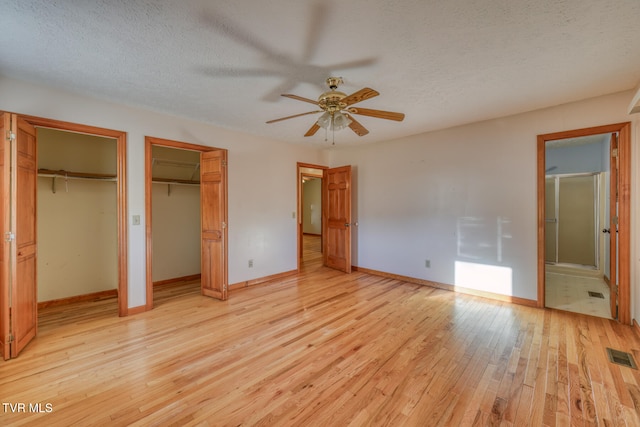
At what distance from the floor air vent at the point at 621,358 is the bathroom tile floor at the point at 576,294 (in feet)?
3.22

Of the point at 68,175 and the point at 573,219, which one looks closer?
the point at 68,175

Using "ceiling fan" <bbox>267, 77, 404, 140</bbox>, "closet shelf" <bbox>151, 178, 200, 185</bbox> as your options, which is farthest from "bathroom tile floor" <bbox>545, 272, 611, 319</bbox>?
"closet shelf" <bbox>151, 178, 200, 185</bbox>

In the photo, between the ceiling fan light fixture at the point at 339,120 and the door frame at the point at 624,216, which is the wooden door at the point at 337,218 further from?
the door frame at the point at 624,216

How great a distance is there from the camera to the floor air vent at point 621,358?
83.7 inches

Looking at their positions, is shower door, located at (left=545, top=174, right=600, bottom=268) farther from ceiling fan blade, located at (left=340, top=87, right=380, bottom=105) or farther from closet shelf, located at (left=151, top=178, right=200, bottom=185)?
closet shelf, located at (left=151, top=178, right=200, bottom=185)

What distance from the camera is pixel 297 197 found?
5203 mm

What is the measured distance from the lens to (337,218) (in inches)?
214

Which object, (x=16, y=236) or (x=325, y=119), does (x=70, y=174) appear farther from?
(x=325, y=119)

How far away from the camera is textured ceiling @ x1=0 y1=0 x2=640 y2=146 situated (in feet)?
5.39

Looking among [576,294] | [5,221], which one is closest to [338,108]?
[5,221]

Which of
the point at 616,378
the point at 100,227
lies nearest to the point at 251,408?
the point at 616,378

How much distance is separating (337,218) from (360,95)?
11.6ft

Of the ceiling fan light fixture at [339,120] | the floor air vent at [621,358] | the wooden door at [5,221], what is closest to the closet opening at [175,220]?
the wooden door at [5,221]

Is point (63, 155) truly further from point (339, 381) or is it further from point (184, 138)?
point (339, 381)
